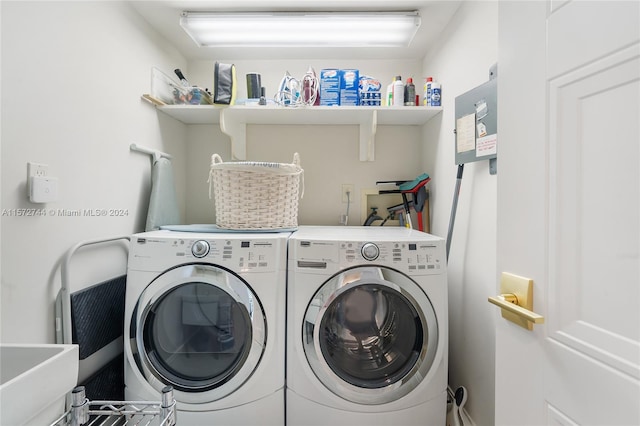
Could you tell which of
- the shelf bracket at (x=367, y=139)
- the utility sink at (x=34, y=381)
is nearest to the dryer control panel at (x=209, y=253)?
the utility sink at (x=34, y=381)

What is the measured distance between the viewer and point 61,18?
3.82ft

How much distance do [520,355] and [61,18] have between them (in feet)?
6.24

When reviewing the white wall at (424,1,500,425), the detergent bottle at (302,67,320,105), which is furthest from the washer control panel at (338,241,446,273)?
the detergent bottle at (302,67,320,105)

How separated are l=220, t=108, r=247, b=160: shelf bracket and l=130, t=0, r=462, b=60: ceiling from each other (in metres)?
0.50

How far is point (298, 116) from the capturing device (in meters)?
1.93

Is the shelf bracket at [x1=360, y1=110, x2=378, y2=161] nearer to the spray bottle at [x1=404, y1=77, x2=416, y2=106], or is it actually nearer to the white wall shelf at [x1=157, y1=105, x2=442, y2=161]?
the white wall shelf at [x1=157, y1=105, x2=442, y2=161]

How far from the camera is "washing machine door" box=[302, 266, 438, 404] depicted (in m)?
1.25

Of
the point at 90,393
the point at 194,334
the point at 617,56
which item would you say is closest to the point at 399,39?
the point at 617,56

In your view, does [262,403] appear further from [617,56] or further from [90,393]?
[617,56]

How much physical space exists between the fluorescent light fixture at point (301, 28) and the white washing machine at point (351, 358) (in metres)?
1.21

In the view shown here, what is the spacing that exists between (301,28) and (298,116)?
49 cm

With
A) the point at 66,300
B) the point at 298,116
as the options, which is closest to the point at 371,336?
the point at 66,300

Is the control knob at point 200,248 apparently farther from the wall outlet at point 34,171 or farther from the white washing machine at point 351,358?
the wall outlet at point 34,171

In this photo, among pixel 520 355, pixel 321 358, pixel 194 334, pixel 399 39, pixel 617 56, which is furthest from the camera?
pixel 399 39
